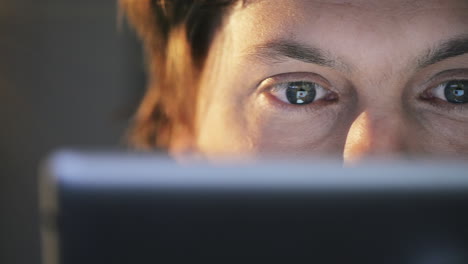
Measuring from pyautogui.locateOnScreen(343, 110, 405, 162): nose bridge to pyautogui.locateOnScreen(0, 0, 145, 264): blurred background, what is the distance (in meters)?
1.72

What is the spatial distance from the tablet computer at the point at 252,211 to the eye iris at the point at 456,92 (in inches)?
22.1

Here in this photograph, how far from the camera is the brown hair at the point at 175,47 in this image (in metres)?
1.04

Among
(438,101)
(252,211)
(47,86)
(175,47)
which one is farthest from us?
(47,86)

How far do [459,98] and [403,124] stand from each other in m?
0.16

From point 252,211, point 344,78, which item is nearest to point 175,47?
point 344,78

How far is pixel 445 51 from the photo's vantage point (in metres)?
0.81

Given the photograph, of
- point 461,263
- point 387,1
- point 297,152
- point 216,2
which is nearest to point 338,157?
point 297,152

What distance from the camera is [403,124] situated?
820 millimetres

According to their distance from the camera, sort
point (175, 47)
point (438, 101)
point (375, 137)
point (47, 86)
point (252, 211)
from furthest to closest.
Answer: point (47, 86) < point (175, 47) < point (438, 101) < point (375, 137) < point (252, 211)

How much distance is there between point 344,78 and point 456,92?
0.21m

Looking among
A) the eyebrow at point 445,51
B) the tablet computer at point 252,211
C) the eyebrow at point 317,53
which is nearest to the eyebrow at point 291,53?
the eyebrow at point 317,53

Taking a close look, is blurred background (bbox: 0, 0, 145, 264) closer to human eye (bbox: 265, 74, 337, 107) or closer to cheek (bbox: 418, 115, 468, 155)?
human eye (bbox: 265, 74, 337, 107)

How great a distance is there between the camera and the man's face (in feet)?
2.67

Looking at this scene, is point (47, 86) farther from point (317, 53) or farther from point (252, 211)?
point (252, 211)
